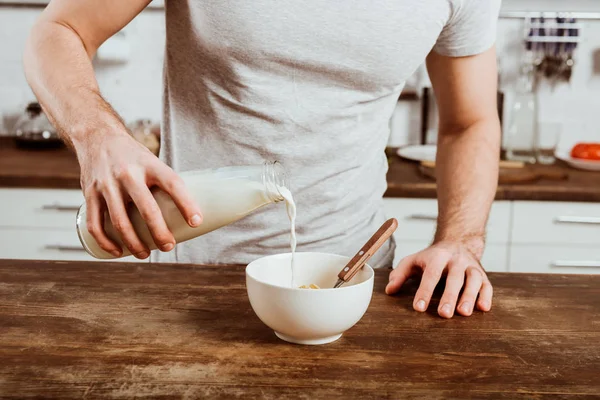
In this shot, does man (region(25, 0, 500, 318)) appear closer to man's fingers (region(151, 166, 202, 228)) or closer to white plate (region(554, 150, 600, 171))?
man's fingers (region(151, 166, 202, 228))

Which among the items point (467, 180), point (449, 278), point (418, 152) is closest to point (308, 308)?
point (449, 278)

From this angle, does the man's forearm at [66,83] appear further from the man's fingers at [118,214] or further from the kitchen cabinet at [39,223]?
the kitchen cabinet at [39,223]

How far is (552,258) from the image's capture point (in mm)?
2152

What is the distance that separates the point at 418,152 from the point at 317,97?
124 centimetres

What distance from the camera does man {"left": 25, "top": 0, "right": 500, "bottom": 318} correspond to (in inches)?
47.1

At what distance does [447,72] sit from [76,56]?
2.44 ft

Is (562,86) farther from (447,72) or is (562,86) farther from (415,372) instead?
(415,372)

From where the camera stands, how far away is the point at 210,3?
1.20 m

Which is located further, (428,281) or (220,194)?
(428,281)

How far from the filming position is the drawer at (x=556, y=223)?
2.10m

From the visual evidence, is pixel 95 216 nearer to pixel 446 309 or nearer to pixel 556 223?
pixel 446 309

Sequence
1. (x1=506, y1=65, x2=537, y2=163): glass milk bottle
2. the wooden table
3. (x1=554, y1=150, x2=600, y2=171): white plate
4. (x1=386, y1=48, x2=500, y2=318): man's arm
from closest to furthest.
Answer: the wooden table, (x1=386, y1=48, x2=500, y2=318): man's arm, (x1=554, y1=150, x2=600, y2=171): white plate, (x1=506, y1=65, x2=537, y2=163): glass milk bottle

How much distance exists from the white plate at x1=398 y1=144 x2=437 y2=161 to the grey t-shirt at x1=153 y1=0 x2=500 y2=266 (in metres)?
1.01

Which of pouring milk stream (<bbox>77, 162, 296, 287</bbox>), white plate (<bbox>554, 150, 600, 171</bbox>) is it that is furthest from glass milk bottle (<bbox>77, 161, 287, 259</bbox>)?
white plate (<bbox>554, 150, 600, 171</bbox>)
